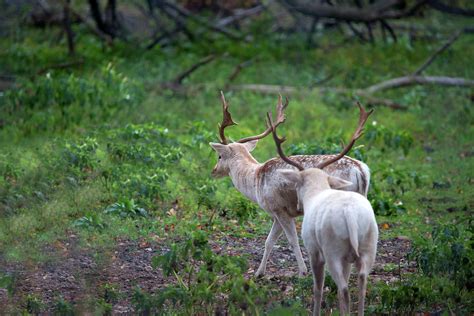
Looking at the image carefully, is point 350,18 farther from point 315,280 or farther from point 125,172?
point 315,280

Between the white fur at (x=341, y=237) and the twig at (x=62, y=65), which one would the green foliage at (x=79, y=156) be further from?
the twig at (x=62, y=65)

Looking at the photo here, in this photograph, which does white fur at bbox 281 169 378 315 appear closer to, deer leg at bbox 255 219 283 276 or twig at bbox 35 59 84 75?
deer leg at bbox 255 219 283 276

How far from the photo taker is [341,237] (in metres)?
6.19

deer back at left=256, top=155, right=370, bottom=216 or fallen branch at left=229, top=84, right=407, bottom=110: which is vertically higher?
deer back at left=256, top=155, right=370, bottom=216

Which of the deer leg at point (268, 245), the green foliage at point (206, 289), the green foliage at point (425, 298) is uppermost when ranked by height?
the green foliage at point (206, 289)

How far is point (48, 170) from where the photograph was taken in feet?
34.6

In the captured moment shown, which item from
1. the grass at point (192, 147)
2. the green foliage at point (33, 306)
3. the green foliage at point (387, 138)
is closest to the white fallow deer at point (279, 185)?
the grass at point (192, 147)

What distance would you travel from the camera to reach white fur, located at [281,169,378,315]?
20.2 ft

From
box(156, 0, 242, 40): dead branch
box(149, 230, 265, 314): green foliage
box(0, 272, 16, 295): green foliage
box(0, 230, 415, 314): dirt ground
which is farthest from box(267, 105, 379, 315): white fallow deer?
box(156, 0, 242, 40): dead branch

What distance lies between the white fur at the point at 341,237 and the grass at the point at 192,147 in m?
0.37

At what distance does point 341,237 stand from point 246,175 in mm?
2487

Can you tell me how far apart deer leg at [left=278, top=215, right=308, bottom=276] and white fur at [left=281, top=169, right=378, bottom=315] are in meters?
1.38

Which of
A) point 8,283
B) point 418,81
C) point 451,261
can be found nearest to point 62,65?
point 418,81

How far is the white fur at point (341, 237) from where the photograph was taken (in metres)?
6.16
